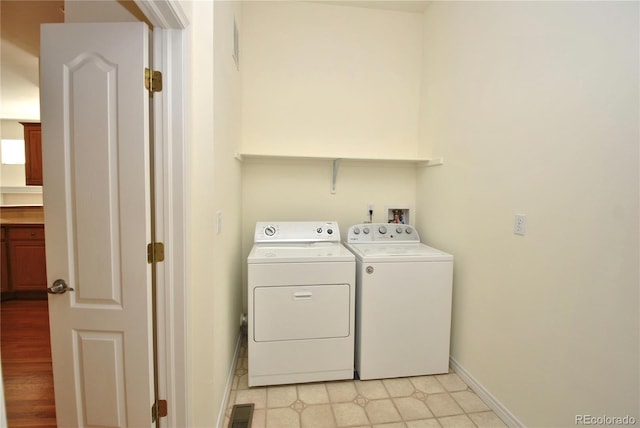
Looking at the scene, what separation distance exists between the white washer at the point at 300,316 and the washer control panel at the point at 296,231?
35cm

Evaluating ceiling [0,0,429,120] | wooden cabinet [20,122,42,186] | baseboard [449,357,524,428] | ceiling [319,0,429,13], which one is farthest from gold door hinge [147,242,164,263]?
wooden cabinet [20,122,42,186]

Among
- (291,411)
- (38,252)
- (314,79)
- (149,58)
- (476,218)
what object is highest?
(314,79)

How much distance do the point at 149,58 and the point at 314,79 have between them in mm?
1563

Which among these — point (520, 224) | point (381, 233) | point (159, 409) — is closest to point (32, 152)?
point (159, 409)

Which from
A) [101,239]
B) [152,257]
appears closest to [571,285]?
[152,257]

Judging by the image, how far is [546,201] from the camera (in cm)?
152

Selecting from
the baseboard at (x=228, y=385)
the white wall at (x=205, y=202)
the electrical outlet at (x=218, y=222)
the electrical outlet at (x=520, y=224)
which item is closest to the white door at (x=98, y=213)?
the white wall at (x=205, y=202)

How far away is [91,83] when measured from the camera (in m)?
1.27

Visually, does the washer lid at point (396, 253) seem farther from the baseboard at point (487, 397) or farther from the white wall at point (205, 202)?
the white wall at point (205, 202)

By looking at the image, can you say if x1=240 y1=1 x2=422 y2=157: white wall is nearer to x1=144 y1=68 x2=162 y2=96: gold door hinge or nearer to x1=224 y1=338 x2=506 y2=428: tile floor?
x1=144 y1=68 x2=162 y2=96: gold door hinge

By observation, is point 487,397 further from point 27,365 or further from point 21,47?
point 21,47

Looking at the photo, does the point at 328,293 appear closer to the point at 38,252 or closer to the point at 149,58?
the point at 149,58

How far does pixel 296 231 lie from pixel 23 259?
353cm

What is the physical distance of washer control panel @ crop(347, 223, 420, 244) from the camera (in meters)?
2.56
